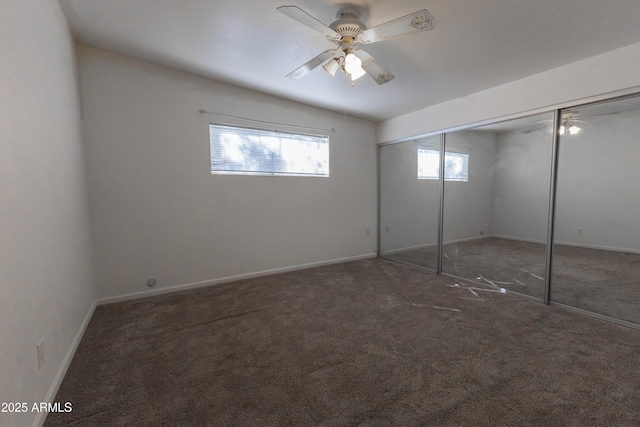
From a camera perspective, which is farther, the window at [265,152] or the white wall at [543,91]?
the window at [265,152]

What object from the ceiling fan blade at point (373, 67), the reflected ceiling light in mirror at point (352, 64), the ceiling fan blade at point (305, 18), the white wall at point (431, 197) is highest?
the ceiling fan blade at point (305, 18)

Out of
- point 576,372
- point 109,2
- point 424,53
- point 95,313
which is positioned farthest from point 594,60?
point 95,313

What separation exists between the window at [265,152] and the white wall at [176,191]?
4.7 inches

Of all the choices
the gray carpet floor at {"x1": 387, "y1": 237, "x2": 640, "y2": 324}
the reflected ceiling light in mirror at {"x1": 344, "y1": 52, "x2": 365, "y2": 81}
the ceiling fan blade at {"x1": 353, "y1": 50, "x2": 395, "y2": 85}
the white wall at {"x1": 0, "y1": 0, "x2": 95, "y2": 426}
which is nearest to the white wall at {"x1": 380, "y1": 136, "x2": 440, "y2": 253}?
the gray carpet floor at {"x1": 387, "y1": 237, "x2": 640, "y2": 324}

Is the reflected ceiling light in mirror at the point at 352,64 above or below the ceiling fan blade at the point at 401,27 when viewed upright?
below

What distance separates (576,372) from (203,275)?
352 centimetres

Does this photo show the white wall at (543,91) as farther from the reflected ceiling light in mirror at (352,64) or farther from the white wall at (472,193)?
the reflected ceiling light in mirror at (352,64)

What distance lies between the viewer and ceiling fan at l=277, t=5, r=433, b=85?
64.7 inches

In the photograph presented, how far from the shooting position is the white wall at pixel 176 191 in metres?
2.79

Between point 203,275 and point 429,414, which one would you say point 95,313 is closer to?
point 203,275

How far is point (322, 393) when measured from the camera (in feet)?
5.24

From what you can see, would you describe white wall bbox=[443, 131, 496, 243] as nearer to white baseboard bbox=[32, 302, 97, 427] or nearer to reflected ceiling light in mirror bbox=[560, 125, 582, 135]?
reflected ceiling light in mirror bbox=[560, 125, 582, 135]

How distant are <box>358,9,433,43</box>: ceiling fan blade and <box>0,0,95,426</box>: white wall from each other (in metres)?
1.95

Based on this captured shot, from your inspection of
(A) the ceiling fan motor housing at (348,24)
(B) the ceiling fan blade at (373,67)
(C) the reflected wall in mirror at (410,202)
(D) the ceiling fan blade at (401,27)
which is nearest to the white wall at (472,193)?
(C) the reflected wall in mirror at (410,202)
